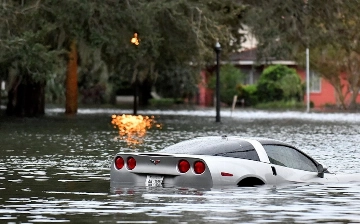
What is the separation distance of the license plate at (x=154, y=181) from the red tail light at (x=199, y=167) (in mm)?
663

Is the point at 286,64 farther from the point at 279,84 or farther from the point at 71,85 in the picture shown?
the point at 71,85

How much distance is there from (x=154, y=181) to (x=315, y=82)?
2915 inches

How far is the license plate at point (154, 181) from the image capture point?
1772cm

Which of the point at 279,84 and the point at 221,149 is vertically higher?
the point at 279,84

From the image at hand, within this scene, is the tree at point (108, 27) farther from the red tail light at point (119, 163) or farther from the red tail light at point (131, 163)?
the red tail light at point (131, 163)

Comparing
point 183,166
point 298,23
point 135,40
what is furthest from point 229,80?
point 183,166

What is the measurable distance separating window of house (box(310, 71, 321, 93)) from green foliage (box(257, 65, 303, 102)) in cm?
108

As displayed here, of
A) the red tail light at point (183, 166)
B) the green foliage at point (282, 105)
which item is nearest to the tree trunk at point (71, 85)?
the green foliage at point (282, 105)

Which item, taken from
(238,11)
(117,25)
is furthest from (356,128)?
(238,11)

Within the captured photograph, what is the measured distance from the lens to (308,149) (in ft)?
102

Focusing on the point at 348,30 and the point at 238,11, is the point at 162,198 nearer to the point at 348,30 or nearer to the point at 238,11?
the point at 348,30

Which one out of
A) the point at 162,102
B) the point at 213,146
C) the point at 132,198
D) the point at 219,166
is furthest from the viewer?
the point at 162,102

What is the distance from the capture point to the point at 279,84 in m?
89.6

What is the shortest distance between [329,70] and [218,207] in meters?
65.9
